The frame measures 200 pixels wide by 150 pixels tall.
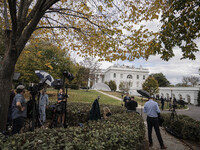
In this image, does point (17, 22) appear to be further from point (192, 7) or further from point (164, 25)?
point (192, 7)

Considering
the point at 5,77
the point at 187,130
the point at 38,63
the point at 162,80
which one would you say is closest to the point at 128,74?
the point at 162,80

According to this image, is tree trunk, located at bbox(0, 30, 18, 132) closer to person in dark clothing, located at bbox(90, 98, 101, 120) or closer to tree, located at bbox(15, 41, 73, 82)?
person in dark clothing, located at bbox(90, 98, 101, 120)

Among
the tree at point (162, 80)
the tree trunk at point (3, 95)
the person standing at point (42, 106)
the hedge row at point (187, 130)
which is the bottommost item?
the hedge row at point (187, 130)

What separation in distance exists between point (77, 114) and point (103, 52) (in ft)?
12.1

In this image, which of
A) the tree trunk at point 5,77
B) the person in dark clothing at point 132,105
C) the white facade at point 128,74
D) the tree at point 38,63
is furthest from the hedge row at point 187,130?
the white facade at point 128,74

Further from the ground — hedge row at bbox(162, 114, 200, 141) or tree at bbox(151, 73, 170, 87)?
tree at bbox(151, 73, 170, 87)

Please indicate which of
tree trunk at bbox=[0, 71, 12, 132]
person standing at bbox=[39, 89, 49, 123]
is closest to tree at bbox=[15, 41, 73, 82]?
person standing at bbox=[39, 89, 49, 123]

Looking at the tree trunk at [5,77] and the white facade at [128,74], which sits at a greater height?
the white facade at [128,74]

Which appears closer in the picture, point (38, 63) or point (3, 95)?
point (3, 95)

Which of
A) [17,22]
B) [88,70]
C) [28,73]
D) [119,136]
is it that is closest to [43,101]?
[17,22]

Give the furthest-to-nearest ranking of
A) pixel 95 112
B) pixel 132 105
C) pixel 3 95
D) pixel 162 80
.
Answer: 1. pixel 162 80
2. pixel 132 105
3. pixel 95 112
4. pixel 3 95

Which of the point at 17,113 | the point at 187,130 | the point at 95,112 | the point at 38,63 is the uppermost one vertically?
the point at 38,63

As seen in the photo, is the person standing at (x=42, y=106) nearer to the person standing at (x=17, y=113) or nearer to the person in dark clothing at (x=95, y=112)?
the person standing at (x=17, y=113)

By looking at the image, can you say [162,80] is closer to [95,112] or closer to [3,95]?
[95,112]
